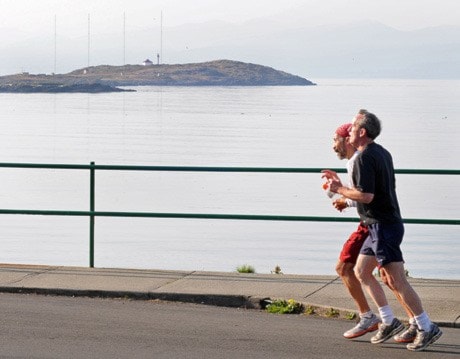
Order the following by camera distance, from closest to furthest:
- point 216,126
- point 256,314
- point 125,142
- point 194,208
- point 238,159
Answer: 1. point 256,314
2. point 194,208
3. point 238,159
4. point 125,142
5. point 216,126

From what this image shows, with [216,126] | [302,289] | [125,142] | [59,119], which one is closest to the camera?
[302,289]

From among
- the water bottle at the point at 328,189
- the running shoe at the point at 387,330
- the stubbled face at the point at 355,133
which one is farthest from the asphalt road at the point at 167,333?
the stubbled face at the point at 355,133

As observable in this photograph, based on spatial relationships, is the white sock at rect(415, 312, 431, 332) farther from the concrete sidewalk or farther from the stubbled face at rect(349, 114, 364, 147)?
the stubbled face at rect(349, 114, 364, 147)

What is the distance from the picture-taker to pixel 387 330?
9.11m

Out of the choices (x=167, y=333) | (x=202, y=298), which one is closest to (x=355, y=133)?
(x=167, y=333)

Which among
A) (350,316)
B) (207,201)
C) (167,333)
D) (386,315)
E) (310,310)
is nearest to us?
(386,315)

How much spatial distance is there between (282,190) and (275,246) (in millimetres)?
16238

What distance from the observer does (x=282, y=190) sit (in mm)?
48406

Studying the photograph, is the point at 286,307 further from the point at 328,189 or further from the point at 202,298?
the point at 328,189

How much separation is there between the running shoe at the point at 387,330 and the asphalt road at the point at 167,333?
0.06 metres

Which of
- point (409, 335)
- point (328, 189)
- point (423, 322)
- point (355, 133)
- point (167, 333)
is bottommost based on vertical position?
point (167, 333)

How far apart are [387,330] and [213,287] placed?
2.72m

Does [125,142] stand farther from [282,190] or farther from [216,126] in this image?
[282,190]

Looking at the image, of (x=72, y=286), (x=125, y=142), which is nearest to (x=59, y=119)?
(x=125, y=142)
